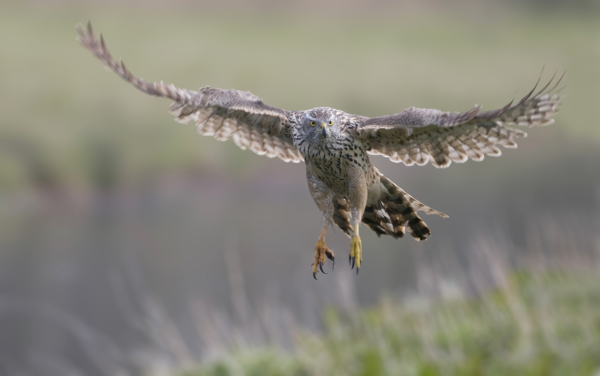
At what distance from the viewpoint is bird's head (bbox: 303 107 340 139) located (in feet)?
3.56

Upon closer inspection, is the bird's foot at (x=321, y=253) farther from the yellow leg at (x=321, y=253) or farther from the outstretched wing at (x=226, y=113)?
the outstretched wing at (x=226, y=113)

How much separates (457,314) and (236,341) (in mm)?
3998

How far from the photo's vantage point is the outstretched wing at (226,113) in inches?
46.4

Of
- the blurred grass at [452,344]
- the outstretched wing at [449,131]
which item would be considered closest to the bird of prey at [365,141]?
the outstretched wing at [449,131]

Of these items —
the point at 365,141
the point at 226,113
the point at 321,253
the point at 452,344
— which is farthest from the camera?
the point at 452,344

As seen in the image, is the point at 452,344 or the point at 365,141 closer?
the point at 365,141

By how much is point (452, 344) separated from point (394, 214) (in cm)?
729

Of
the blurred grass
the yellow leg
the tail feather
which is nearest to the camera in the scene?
the yellow leg

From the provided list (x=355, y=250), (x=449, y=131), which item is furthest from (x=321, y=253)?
(x=449, y=131)

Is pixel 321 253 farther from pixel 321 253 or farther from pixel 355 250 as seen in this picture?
pixel 355 250

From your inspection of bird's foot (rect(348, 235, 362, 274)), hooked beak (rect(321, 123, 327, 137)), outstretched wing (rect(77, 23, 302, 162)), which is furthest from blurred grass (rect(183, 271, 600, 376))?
hooked beak (rect(321, 123, 327, 137))

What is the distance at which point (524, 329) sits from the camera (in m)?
7.51

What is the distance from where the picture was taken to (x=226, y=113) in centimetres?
137

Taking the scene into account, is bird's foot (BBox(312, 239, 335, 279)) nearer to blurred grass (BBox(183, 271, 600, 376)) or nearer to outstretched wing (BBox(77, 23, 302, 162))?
outstretched wing (BBox(77, 23, 302, 162))
